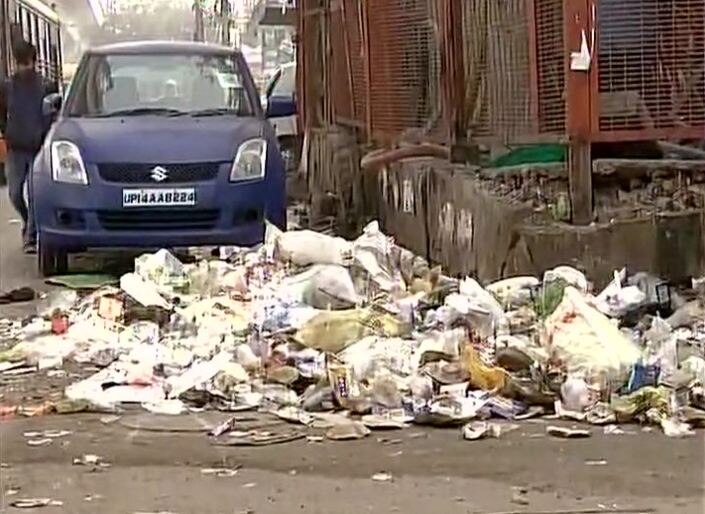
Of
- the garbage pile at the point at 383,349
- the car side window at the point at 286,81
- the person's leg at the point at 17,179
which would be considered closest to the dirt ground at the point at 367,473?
the garbage pile at the point at 383,349

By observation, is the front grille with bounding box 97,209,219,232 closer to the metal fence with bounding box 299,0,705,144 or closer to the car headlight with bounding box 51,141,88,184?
the car headlight with bounding box 51,141,88,184

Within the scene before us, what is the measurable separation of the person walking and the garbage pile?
4131 mm

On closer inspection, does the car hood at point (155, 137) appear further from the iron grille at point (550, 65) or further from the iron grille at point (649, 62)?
the iron grille at point (649, 62)

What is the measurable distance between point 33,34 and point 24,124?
12468 millimetres

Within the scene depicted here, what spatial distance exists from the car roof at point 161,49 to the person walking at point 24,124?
33.6 inches

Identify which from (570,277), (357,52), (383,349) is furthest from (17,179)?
(383,349)

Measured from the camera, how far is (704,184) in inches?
362

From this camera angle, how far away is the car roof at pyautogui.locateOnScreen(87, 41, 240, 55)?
41.5 feet

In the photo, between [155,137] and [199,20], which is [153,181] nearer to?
[155,137]

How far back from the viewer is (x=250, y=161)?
453 inches

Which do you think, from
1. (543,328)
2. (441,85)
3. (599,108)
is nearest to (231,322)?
(543,328)

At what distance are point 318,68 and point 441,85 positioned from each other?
6.36 meters

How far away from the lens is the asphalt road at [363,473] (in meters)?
5.39

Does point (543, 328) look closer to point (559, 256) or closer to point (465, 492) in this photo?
point (559, 256)
